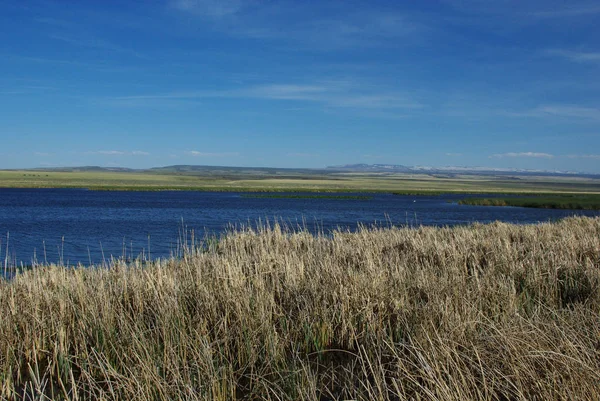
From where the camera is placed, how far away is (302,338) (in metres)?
6.07

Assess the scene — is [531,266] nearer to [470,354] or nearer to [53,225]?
[470,354]

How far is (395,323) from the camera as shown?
20.4ft

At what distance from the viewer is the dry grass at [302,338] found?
4266 mm

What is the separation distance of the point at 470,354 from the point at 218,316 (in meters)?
2.94

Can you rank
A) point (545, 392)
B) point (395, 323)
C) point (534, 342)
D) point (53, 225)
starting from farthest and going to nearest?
point (53, 225) < point (395, 323) < point (534, 342) < point (545, 392)

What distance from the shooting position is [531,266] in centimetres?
923

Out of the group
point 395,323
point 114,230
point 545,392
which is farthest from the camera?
point 114,230

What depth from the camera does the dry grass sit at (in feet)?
14.0

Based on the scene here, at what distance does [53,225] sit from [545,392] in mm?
33229

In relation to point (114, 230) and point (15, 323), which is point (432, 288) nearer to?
point (15, 323)

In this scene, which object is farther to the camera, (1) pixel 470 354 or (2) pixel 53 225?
(2) pixel 53 225

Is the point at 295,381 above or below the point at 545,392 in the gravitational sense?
below

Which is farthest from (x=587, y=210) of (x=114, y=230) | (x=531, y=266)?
(x=531, y=266)

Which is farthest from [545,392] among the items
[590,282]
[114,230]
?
[114,230]
